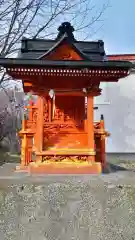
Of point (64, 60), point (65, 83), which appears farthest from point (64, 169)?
point (64, 60)

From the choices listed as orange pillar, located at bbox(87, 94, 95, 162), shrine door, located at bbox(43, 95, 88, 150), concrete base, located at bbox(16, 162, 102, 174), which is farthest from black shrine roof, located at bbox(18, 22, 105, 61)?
concrete base, located at bbox(16, 162, 102, 174)

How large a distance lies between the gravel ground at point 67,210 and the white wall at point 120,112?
12529 mm

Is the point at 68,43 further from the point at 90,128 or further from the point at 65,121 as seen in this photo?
the point at 65,121

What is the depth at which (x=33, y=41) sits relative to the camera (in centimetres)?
750

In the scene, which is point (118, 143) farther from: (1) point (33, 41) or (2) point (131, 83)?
(1) point (33, 41)

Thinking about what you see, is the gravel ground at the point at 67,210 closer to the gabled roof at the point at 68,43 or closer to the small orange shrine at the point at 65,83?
the small orange shrine at the point at 65,83

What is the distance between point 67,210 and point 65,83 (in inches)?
129

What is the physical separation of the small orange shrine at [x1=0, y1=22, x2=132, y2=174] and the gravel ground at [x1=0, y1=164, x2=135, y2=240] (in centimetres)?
139

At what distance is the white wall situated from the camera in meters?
17.9

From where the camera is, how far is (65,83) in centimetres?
705

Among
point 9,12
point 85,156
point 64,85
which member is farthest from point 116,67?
point 9,12

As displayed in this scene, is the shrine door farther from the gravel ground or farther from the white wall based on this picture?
the white wall

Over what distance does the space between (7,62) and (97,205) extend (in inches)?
138

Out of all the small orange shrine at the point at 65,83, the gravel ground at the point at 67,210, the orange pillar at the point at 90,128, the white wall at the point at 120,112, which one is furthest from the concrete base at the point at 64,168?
the white wall at the point at 120,112
